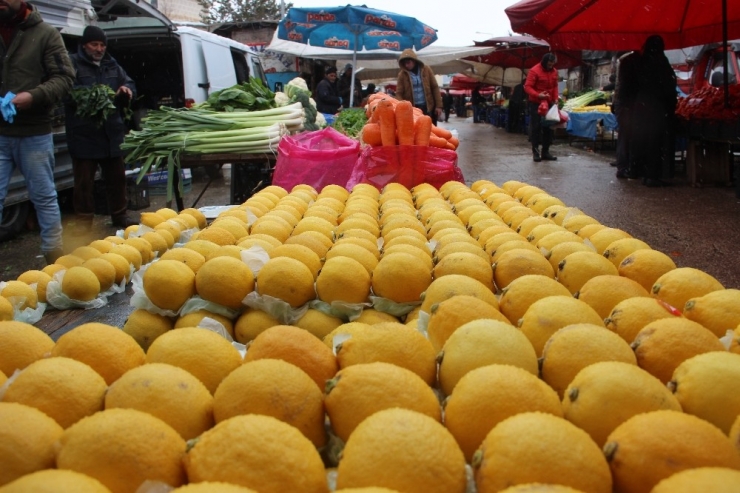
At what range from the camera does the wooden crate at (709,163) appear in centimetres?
867

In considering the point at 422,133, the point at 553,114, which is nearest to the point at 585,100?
the point at 553,114

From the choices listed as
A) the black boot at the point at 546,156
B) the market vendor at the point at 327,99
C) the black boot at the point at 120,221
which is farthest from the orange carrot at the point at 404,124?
the market vendor at the point at 327,99

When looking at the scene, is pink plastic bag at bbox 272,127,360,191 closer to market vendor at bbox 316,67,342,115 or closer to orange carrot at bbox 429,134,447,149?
orange carrot at bbox 429,134,447,149

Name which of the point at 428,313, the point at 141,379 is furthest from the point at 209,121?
the point at 141,379

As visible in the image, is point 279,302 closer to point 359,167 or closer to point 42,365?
point 42,365

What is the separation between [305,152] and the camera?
18.2ft

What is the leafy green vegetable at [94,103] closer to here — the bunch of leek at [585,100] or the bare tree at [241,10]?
the bunch of leek at [585,100]

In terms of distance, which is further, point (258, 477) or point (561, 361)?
point (561, 361)

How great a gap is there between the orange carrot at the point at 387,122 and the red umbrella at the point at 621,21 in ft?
11.1

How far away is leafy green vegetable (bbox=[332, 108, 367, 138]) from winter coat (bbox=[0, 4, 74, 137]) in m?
3.83

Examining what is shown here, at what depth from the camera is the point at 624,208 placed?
7.47m

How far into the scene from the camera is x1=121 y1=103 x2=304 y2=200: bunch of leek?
6.08m

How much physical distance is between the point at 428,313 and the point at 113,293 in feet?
7.11

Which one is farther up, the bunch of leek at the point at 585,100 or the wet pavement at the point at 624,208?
A: the bunch of leek at the point at 585,100
